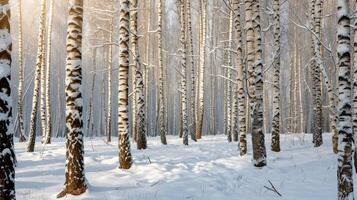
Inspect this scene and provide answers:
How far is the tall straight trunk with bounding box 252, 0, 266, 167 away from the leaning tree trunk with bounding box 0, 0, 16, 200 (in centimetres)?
711

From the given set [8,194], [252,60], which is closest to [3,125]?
[8,194]

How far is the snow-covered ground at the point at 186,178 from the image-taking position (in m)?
7.02

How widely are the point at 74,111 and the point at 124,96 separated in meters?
2.70

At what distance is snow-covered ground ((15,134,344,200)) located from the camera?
7020 millimetres

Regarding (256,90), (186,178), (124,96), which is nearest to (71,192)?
(186,178)

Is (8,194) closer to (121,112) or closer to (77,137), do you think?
(77,137)

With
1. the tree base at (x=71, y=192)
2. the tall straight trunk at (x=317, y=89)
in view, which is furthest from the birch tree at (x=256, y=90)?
the tree base at (x=71, y=192)

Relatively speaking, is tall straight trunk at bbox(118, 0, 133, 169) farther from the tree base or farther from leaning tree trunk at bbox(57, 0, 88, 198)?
the tree base

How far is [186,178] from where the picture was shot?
27.6 ft

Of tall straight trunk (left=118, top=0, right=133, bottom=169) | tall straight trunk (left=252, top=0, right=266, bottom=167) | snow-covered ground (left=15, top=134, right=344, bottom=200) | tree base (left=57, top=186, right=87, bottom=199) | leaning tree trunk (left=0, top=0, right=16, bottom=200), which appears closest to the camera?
leaning tree trunk (left=0, top=0, right=16, bottom=200)

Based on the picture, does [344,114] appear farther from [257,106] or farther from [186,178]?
[257,106]

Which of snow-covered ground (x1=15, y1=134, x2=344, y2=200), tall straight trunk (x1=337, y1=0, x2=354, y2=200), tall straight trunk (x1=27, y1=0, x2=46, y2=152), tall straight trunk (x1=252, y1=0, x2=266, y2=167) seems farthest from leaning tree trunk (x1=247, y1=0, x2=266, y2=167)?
tall straight trunk (x1=27, y1=0, x2=46, y2=152)

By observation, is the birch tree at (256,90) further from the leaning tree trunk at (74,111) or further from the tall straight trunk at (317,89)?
the leaning tree trunk at (74,111)

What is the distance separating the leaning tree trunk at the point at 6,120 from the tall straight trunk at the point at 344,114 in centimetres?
533
